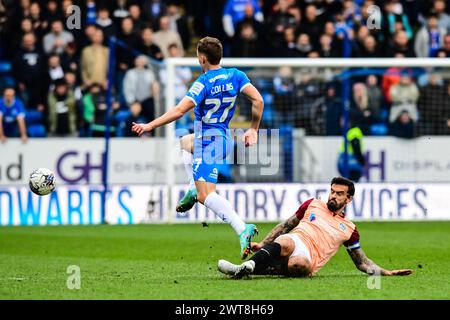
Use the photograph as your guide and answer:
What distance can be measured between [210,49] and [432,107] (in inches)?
453

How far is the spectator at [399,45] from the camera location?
2220 centimetres

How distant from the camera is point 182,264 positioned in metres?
12.2

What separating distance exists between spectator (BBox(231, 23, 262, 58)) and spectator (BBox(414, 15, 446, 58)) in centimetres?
347

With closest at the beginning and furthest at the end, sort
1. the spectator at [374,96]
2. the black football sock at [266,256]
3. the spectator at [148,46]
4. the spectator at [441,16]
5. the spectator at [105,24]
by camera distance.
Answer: the black football sock at [266,256], the spectator at [374,96], the spectator at [148,46], the spectator at [105,24], the spectator at [441,16]

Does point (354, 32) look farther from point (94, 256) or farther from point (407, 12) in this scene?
point (94, 256)

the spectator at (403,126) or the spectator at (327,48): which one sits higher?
the spectator at (327,48)

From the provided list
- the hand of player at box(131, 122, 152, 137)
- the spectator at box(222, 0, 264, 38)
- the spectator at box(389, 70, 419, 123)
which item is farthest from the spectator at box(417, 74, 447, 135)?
the hand of player at box(131, 122, 152, 137)

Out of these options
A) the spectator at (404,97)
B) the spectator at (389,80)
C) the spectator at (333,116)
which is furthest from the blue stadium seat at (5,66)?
the spectator at (404,97)

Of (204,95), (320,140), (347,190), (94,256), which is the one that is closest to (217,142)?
(204,95)

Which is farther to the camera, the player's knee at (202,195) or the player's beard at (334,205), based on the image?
the player's knee at (202,195)

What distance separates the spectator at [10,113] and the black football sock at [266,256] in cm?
1122

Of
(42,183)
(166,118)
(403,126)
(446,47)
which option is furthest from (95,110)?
(166,118)

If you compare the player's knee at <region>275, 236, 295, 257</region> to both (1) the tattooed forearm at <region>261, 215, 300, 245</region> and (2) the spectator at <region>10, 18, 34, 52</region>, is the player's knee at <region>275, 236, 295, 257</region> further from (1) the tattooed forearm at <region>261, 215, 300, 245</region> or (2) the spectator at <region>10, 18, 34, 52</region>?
(2) the spectator at <region>10, 18, 34, 52</region>

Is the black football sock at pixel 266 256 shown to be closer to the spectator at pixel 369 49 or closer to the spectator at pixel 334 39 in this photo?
the spectator at pixel 334 39
